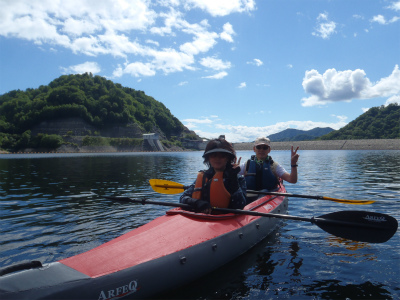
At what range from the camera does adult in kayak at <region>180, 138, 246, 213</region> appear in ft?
18.5

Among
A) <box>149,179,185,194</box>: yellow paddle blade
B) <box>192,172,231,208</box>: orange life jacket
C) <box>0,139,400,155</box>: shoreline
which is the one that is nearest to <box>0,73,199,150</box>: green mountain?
<box>0,139,400,155</box>: shoreline

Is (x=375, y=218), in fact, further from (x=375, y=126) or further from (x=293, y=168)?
(x=375, y=126)

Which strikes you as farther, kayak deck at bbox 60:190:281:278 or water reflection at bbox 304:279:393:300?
water reflection at bbox 304:279:393:300

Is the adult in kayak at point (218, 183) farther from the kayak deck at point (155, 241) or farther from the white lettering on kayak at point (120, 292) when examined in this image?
the white lettering on kayak at point (120, 292)

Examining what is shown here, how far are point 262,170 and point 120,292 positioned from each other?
597 centimetres

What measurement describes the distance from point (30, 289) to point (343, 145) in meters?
146

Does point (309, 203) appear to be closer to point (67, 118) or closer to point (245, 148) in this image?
point (67, 118)

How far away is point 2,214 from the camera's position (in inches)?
383

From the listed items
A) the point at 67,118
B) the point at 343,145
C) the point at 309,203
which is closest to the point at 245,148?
the point at 343,145

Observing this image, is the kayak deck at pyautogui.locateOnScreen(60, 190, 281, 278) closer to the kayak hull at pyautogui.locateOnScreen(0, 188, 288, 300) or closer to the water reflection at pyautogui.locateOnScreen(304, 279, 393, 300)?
the kayak hull at pyautogui.locateOnScreen(0, 188, 288, 300)

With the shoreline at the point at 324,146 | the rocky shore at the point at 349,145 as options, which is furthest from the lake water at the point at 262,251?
the rocky shore at the point at 349,145

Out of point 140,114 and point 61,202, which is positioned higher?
point 140,114

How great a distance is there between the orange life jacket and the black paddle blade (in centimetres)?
181

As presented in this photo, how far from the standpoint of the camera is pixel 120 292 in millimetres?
3590
